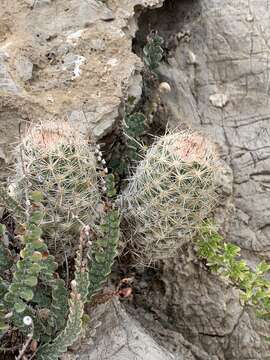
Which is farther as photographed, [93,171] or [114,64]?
[114,64]

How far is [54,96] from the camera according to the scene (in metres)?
3.71

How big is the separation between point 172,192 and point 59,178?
21.5 inches

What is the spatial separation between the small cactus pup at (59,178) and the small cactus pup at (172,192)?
0.25 m

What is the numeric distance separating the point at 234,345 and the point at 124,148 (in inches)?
54.8

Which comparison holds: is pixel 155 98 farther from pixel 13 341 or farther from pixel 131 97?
pixel 13 341

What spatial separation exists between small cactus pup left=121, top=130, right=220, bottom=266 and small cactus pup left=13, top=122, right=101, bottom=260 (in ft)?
0.82

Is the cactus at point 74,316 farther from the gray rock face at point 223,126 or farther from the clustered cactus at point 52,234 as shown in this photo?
the gray rock face at point 223,126

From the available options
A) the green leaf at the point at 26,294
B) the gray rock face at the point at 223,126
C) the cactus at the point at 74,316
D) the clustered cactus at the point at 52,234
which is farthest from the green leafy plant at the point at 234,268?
the green leaf at the point at 26,294

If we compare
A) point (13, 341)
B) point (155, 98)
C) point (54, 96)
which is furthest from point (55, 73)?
point (13, 341)

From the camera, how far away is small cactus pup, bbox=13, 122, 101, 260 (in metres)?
2.89

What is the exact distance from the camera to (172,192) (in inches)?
117

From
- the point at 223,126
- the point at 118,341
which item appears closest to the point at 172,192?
the point at 118,341

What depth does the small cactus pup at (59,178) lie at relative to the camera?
2.89 m

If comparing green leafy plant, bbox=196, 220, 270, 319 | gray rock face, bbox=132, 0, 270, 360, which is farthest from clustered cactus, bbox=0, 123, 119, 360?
gray rock face, bbox=132, 0, 270, 360
